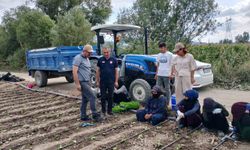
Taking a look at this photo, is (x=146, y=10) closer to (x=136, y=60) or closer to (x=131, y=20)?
(x=131, y=20)

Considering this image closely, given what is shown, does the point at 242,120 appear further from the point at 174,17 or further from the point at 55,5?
the point at 55,5

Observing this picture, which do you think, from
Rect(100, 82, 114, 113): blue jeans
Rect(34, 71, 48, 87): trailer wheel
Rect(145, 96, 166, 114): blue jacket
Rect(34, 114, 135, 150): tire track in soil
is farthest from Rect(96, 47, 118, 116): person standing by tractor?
Rect(34, 71, 48, 87): trailer wheel

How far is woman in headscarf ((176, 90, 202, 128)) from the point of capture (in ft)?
18.1

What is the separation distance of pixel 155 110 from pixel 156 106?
0.10 m

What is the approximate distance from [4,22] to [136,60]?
2409cm

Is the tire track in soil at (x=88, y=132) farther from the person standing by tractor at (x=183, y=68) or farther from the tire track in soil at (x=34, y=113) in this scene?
the tire track in soil at (x=34, y=113)

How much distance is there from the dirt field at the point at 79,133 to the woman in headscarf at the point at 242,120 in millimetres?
188

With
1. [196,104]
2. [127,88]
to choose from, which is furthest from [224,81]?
[196,104]

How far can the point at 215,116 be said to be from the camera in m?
5.28

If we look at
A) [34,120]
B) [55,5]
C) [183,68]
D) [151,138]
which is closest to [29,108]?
[34,120]

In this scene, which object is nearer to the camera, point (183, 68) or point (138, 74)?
point (183, 68)

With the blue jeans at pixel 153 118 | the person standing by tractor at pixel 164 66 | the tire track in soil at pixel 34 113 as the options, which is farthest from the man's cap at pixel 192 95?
the tire track in soil at pixel 34 113

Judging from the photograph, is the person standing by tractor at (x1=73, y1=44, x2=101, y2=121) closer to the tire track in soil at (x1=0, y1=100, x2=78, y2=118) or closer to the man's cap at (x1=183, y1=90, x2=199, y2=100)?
the man's cap at (x1=183, y1=90, x2=199, y2=100)

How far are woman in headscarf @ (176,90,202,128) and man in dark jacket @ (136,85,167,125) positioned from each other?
517 mm
